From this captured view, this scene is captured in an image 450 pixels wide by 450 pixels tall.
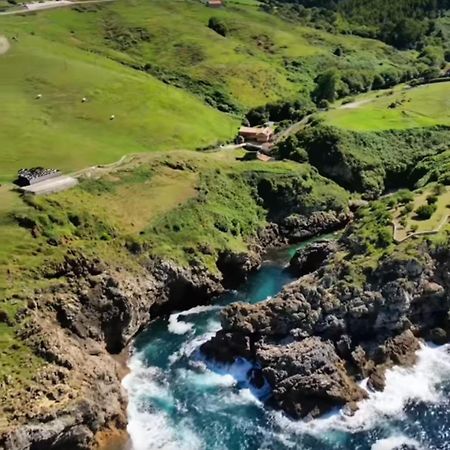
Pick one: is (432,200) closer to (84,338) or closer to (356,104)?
(84,338)

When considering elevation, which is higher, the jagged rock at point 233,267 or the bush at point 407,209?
the bush at point 407,209

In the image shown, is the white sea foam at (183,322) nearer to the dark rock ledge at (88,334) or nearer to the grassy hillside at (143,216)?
the dark rock ledge at (88,334)

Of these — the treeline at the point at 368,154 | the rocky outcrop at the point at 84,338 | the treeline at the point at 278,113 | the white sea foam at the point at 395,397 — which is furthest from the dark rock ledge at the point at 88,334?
the treeline at the point at 278,113

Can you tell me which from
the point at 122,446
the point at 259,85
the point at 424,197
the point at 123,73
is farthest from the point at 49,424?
the point at 259,85

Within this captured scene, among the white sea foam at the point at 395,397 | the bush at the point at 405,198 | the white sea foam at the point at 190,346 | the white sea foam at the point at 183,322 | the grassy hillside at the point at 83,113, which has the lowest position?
the white sea foam at the point at 183,322

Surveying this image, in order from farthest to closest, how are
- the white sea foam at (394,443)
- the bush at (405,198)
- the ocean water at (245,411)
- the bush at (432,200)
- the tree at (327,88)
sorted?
the tree at (327,88), the bush at (405,198), the bush at (432,200), the ocean water at (245,411), the white sea foam at (394,443)

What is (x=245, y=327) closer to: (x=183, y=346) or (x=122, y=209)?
(x=183, y=346)
